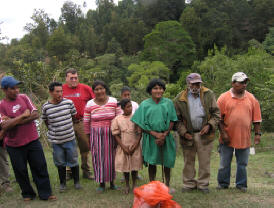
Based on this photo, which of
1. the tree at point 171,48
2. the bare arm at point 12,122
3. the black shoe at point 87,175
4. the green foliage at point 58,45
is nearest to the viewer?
the bare arm at point 12,122

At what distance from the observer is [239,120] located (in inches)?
178

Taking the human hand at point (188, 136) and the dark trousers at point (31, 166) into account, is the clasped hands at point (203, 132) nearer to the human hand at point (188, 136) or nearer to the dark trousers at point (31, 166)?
the human hand at point (188, 136)

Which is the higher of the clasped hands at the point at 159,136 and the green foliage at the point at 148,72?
the clasped hands at the point at 159,136

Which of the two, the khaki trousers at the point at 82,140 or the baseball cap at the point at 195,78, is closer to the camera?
the baseball cap at the point at 195,78

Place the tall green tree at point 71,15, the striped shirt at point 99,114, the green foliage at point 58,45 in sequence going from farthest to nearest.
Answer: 1. the tall green tree at point 71,15
2. the green foliage at point 58,45
3. the striped shirt at point 99,114

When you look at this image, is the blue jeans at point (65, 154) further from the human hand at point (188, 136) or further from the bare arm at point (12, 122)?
the human hand at point (188, 136)

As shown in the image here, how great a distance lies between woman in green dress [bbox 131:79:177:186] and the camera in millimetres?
4301

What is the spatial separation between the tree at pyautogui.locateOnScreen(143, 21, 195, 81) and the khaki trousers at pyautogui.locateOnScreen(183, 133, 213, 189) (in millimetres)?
42514

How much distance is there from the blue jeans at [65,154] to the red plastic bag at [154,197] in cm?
162

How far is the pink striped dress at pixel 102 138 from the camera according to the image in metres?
4.64

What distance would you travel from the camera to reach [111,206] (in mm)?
4043

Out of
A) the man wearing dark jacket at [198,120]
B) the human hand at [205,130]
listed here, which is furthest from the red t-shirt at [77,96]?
the human hand at [205,130]

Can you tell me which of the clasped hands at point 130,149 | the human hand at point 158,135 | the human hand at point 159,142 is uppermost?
the human hand at point 158,135

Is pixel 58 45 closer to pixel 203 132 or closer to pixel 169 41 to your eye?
pixel 169 41
